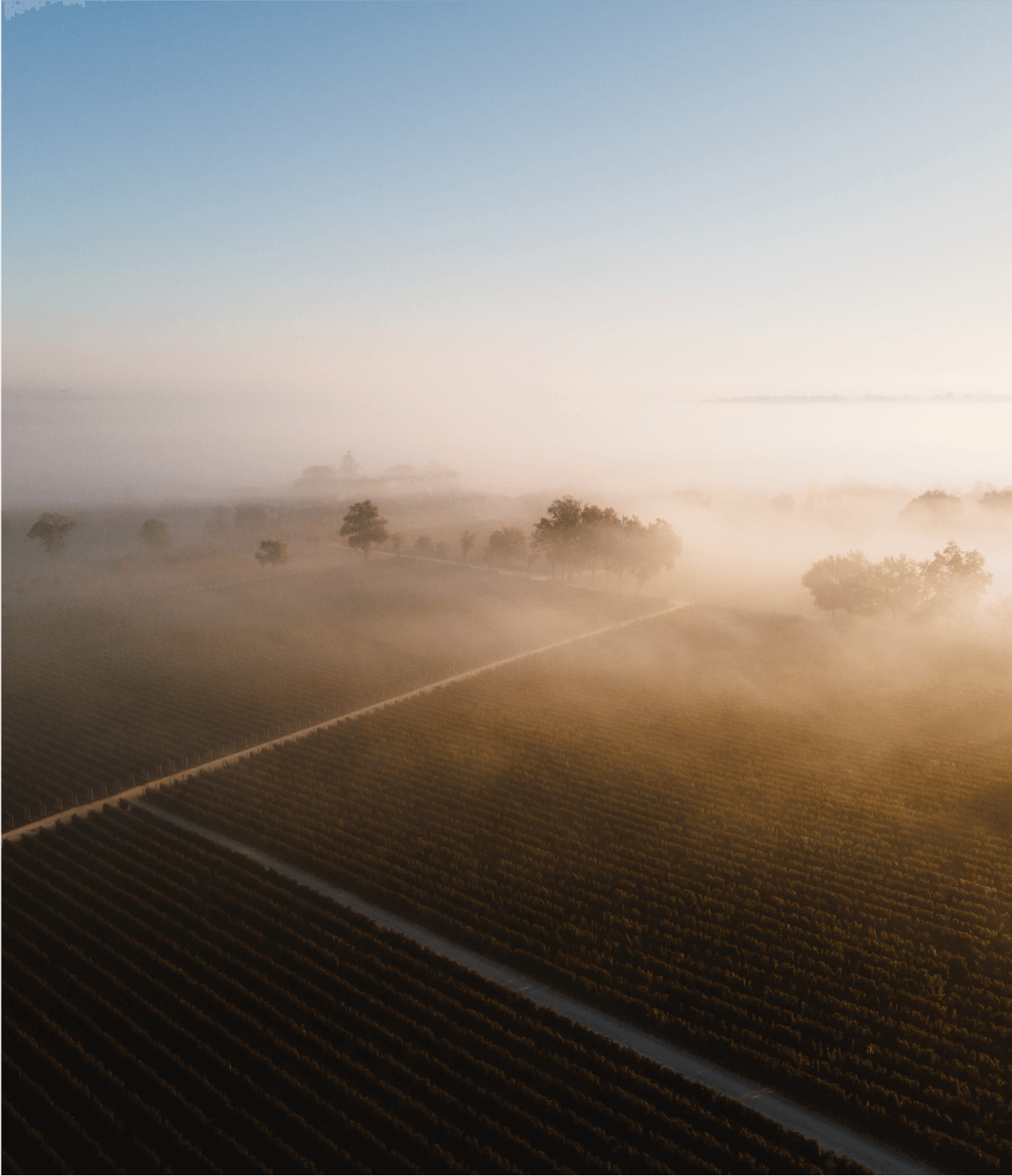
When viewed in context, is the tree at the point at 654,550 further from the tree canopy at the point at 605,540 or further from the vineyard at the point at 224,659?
the vineyard at the point at 224,659

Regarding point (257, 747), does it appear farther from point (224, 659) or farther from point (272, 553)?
point (272, 553)

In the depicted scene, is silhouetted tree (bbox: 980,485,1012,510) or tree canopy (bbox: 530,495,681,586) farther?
tree canopy (bbox: 530,495,681,586)

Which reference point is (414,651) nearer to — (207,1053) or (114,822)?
(114,822)

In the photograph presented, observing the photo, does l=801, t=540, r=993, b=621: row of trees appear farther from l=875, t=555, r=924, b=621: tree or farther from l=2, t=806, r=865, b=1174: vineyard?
l=2, t=806, r=865, b=1174: vineyard

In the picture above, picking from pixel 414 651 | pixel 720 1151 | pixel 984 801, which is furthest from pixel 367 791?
pixel 984 801

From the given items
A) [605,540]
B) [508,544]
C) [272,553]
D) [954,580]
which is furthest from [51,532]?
[954,580]

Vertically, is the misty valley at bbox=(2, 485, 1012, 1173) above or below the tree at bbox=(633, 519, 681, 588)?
below

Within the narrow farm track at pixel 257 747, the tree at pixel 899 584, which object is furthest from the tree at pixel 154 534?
the tree at pixel 899 584

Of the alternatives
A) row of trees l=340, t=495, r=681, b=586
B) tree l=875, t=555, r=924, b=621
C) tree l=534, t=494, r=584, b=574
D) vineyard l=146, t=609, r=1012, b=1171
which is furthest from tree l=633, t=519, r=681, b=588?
vineyard l=146, t=609, r=1012, b=1171
